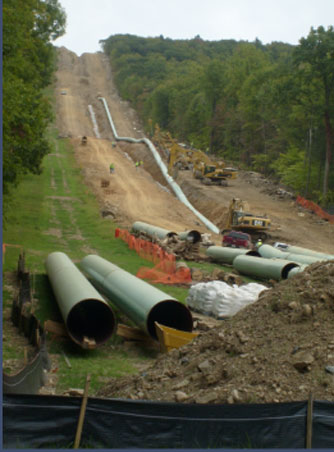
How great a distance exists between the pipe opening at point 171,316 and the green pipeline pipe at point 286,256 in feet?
40.4

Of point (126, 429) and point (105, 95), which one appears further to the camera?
point (105, 95)

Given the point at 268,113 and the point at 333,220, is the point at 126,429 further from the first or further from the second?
the point at 268,113

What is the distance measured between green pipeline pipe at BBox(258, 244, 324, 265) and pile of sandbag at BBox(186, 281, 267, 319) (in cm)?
887

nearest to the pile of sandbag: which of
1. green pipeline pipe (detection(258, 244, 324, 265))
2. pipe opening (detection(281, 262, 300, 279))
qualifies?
pipe opening (detection(281, 262, 300, 279))

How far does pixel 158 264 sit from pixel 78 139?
59.7 meters

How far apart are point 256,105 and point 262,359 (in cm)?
7249

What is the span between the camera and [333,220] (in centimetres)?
4831

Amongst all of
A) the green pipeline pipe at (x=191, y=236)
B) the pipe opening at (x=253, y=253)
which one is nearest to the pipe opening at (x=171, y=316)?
the pipe opening at (x=253, y=253)

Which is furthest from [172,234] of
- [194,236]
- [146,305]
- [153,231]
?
[146,305]

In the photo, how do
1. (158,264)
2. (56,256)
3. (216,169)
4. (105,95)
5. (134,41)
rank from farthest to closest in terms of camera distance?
(134,41) → (105,95) → (216,169) → (158,264) → (56,256)

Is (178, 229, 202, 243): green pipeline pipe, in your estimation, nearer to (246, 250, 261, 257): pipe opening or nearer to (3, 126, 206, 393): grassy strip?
(3, 126, 206, 393): grassy strip

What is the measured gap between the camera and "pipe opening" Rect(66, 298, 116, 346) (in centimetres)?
1698

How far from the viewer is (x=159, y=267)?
94.2ft

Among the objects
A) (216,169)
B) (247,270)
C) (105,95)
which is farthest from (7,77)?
(105,95)
